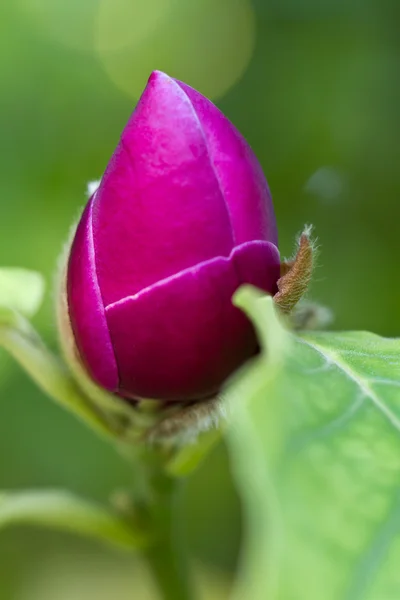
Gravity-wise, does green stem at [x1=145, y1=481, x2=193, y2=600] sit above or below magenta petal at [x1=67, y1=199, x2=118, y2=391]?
below

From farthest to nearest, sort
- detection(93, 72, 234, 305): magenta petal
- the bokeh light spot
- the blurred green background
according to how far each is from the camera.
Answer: the bokeh light spot → the blurred green background → detection(93, 72, 234, 305): magenta petal

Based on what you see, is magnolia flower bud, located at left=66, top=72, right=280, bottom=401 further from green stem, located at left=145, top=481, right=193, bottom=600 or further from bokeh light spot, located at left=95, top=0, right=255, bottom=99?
bokeh light spot, located at left=95, top=0, right=255, bottom=99

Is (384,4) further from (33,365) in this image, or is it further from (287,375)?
(287,375)

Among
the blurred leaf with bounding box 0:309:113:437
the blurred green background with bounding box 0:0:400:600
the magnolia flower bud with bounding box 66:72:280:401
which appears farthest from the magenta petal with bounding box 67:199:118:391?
the blurred green background with bounding box 0:0:400:600

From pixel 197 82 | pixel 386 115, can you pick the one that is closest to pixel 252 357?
pixel 386 115

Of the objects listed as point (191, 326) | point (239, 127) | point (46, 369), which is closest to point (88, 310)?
point (191, 326)

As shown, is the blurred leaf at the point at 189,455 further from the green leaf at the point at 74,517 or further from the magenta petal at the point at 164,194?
the magenta petal at the point at 164,194
